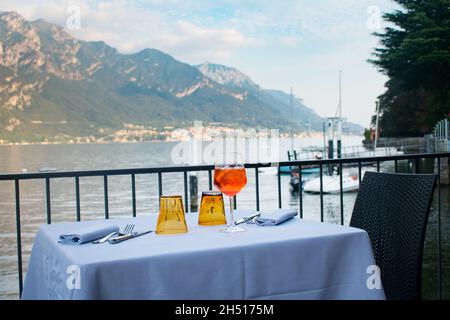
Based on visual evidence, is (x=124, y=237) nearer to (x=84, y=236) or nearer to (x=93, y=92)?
(x=84, y=236)

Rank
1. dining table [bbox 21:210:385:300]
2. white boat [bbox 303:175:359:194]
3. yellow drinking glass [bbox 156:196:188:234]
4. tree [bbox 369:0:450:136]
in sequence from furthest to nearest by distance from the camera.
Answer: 1. white boat [bbox 303:175:359:194]
2. tree [bbox 369:0:450:136]
3. yellow drinking glass [bbox 156:196:188:234]
4. dining table [bbox 21:210:385:300]

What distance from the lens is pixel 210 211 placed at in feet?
5.40

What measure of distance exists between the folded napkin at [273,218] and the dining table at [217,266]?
0.10 feet

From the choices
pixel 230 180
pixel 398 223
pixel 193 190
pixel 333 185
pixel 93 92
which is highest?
pixel 93 92

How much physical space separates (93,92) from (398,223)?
92922 mm

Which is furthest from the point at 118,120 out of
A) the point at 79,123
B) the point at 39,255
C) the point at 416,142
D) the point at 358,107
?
the point at 39,255

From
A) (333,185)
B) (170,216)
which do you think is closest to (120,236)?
(170,216)

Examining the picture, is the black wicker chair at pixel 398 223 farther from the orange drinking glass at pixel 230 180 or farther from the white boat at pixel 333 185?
the white boat at pixel 333 185

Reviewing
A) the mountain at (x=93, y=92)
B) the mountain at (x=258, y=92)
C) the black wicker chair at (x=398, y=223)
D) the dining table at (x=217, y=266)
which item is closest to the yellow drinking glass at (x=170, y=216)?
the dining table at (x=217, y=266)

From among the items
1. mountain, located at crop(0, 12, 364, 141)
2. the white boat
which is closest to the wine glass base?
the white boat

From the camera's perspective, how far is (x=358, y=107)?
73.2 meters

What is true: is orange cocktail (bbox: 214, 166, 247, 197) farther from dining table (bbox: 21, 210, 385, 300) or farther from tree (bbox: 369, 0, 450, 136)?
tree (bbox: 369, 0, 450, 136)

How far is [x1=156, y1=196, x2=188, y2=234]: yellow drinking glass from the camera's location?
149 centimetres

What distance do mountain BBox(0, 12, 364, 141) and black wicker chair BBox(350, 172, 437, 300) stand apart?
70.0 meters
